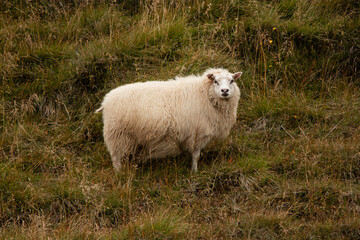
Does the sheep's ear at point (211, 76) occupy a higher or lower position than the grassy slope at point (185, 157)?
higher

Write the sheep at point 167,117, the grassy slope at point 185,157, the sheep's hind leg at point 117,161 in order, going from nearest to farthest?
the grassy slope at point 185,157
the sheep at point 167,117
the sheep's hind leg at point 117,161

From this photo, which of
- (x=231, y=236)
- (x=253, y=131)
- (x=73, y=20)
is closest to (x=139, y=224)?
(x=231, y=236)

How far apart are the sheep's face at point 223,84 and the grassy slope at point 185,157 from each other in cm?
98

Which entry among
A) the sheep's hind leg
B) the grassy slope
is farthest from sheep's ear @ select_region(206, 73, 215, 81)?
the sheep's hind leg

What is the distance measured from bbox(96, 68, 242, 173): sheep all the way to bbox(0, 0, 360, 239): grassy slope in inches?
13.1

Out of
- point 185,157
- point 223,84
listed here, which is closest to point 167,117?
point 185,157

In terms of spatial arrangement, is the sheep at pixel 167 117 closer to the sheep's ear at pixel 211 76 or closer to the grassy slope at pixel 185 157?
the sheep's ear at pixel 211 76

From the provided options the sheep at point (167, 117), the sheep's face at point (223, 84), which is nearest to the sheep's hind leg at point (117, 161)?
the sheep at point (167, 117)

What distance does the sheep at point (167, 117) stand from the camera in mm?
6785

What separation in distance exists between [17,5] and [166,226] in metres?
6.58

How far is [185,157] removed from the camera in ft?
24.0

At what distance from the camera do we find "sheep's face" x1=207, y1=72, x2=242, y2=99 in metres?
6.84

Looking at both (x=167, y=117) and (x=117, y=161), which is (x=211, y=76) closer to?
(x=167, y=117)

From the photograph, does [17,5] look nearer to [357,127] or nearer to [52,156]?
[52,156]
